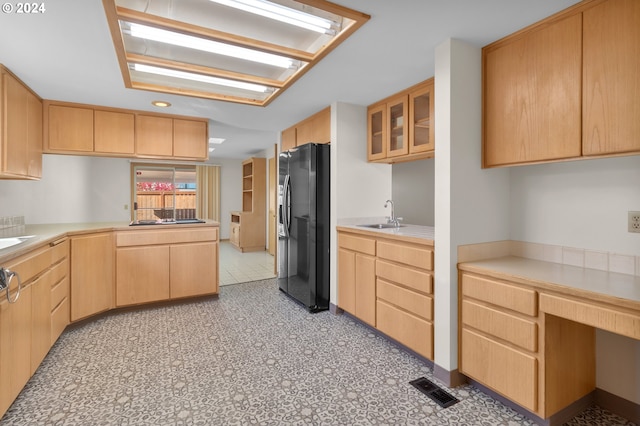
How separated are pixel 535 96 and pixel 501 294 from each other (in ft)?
3.96

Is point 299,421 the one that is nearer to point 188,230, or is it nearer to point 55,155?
point 188,230

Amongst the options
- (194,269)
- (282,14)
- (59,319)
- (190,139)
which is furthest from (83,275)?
(282,14)

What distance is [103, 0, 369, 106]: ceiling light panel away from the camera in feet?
6.08

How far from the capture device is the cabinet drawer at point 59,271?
2621 millimetres

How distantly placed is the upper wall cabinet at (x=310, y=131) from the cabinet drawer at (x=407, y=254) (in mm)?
1442

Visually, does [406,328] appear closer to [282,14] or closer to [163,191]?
[282,14]

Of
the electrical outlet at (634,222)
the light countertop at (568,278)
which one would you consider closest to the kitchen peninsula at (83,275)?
the light countertop at (568,278)

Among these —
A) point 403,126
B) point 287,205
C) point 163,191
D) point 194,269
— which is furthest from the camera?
point 163,191

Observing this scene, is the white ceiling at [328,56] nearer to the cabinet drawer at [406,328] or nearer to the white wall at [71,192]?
the white wall at [71,192]

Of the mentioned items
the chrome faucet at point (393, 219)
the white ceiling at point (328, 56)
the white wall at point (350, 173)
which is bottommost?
the chrome faucet at point (393, 219)

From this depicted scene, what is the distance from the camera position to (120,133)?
12.2ft

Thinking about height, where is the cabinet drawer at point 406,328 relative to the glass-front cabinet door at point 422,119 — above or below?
below

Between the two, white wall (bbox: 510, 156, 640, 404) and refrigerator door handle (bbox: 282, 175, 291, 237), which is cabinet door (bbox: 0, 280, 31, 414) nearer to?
refrigerator door handle (bbox: 282, 175, 291, 237)

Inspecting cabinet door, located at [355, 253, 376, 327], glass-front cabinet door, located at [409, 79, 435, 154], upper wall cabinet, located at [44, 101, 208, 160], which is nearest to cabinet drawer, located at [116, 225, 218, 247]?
upper wall cabinet, located at [44, 101, 208, 160]
